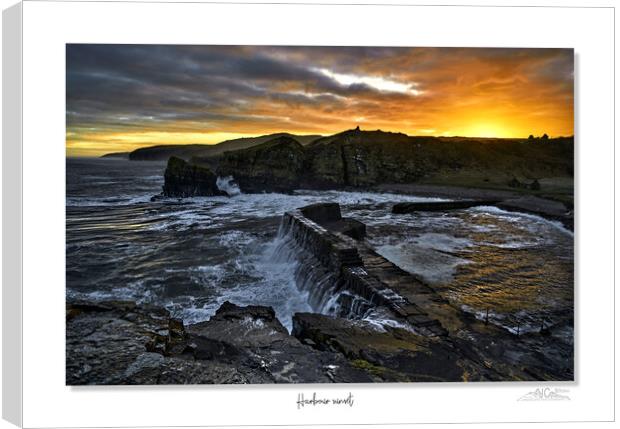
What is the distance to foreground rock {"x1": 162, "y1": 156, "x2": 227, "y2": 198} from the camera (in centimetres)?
2441

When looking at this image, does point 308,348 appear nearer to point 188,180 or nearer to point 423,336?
point 423,336

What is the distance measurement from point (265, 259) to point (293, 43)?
23.1 ft

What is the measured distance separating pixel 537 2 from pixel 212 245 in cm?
971

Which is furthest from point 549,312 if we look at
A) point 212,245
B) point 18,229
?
point 212,245

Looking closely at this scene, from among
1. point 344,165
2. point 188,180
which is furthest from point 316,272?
point 188,180

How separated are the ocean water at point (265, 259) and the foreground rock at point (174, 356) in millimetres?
697

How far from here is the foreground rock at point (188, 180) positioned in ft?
80.1

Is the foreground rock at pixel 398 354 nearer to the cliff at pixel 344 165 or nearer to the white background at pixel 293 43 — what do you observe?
the white background at pixel 293 43

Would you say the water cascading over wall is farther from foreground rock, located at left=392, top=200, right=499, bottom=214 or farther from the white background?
foreground rock, located at left=392, top=200, right=499, bottom=214

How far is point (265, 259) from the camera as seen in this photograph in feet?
34.2

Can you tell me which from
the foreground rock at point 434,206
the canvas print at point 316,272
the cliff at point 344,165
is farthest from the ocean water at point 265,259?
the cliff at point 344,165

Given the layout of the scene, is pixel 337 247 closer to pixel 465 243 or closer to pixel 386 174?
pixel 465 243

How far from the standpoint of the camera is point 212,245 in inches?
454

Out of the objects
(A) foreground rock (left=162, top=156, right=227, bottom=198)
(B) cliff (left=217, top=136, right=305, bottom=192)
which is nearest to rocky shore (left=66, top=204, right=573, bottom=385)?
(B) cliff (left=217, top=136, right=305, bottom=192)
